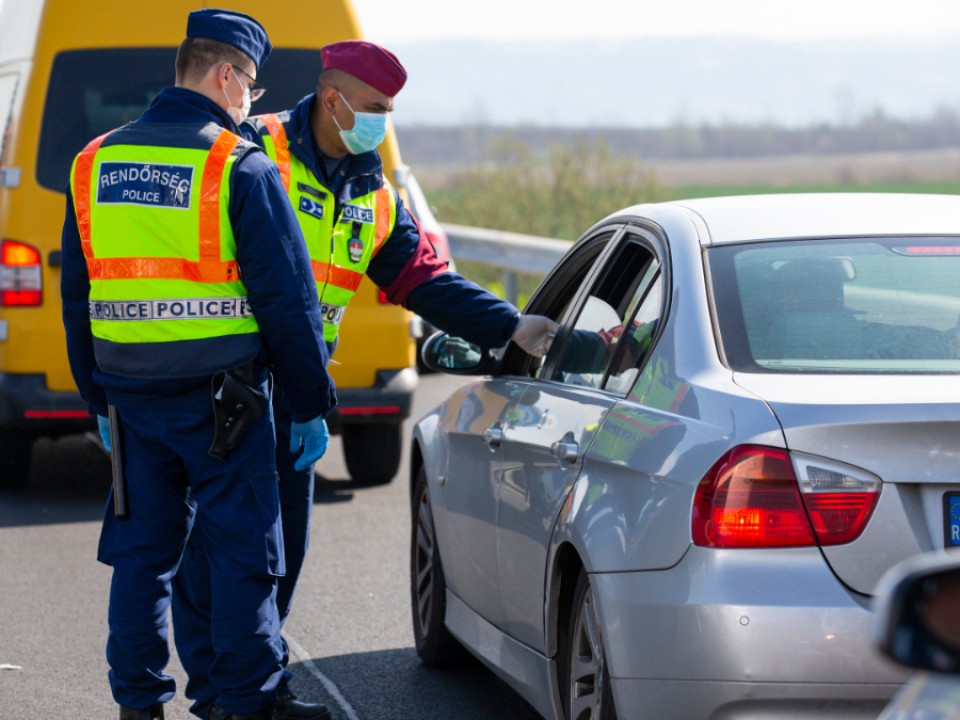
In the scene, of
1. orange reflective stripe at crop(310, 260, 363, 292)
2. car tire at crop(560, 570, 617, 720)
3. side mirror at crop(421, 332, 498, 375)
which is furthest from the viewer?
side mirror at crop(421, 332, 498, 375)

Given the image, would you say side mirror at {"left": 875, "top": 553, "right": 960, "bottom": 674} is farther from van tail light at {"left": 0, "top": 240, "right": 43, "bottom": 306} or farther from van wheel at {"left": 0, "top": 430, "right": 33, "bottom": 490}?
van wheel at {"left": 0, "top": 430, "right": 33, "bottom": 490}

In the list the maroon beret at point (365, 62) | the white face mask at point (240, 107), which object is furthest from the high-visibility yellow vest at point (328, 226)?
the white face mask at point (240, 107)

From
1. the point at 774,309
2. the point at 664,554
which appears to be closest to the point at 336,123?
the point at 774,309

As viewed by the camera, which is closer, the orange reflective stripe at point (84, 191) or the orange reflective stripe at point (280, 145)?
the orange reflective stripe at point (84, 191)

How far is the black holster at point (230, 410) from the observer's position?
4555 mm

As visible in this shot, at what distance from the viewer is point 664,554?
3.67m

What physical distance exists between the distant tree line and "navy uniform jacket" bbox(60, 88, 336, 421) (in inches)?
5576

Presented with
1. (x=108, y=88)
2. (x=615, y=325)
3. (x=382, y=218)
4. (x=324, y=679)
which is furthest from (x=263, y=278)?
(x=108, y=88)

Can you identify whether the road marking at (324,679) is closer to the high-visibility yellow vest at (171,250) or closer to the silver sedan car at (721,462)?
the silver sedan car at (721,462)

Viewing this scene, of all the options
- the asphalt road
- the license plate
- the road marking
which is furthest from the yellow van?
the license plate

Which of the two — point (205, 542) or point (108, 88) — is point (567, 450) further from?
point (108, 88)

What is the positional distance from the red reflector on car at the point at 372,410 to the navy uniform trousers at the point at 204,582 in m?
3.68

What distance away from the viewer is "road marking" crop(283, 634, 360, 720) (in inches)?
215

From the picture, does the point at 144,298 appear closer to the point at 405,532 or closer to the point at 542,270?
the point at 405,532
